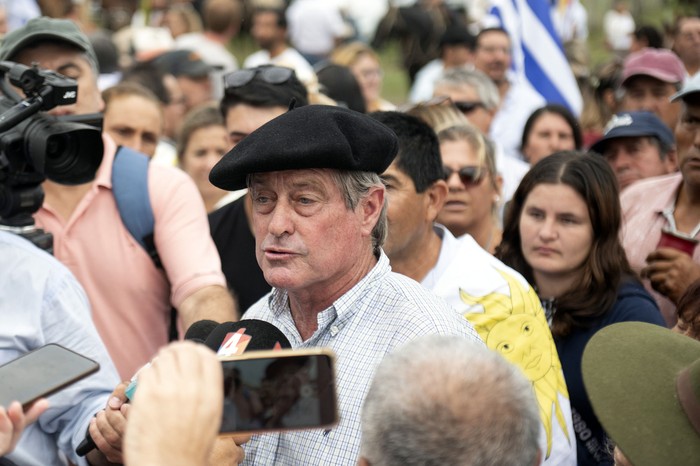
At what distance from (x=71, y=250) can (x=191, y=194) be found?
19.9 inches

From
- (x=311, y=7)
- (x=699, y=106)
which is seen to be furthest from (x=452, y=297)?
(x=311, y=7)

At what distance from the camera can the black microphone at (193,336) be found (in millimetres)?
2852

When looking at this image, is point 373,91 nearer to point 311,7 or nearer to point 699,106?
point 311,7

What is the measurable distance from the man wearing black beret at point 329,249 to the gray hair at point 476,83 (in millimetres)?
4121

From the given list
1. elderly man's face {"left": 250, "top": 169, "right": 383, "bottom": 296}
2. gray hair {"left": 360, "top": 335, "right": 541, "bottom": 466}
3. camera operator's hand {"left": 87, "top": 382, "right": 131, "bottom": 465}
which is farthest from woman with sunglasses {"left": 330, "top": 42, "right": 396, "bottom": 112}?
gray hair {"left": 360, "top": 335, "right": 541, "bottom": 466}

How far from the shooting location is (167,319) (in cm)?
425

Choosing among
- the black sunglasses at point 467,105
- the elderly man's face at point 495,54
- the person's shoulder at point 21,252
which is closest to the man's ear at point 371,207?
the person's shoulder at point 21,252

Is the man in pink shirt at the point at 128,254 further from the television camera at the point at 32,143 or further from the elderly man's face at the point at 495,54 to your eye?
the elderly man's face at the point at 495,54

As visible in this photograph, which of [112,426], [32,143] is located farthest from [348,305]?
[32,143]

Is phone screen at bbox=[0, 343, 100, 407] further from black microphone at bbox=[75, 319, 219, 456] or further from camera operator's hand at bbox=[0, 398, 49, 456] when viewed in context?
black microphone at bbox=[75, 319, 219, 456]

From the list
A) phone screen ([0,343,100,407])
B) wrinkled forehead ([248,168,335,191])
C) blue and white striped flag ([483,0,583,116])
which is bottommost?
blue and white striped flag ([483,0,583,116])

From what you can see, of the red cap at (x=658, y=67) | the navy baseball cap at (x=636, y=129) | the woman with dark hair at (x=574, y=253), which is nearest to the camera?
the woman with dark hair at (x=574, y=253)

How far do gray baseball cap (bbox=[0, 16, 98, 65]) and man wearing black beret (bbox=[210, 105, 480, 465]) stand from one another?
1707 millimetres

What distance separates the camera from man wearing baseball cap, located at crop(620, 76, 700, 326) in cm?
432
